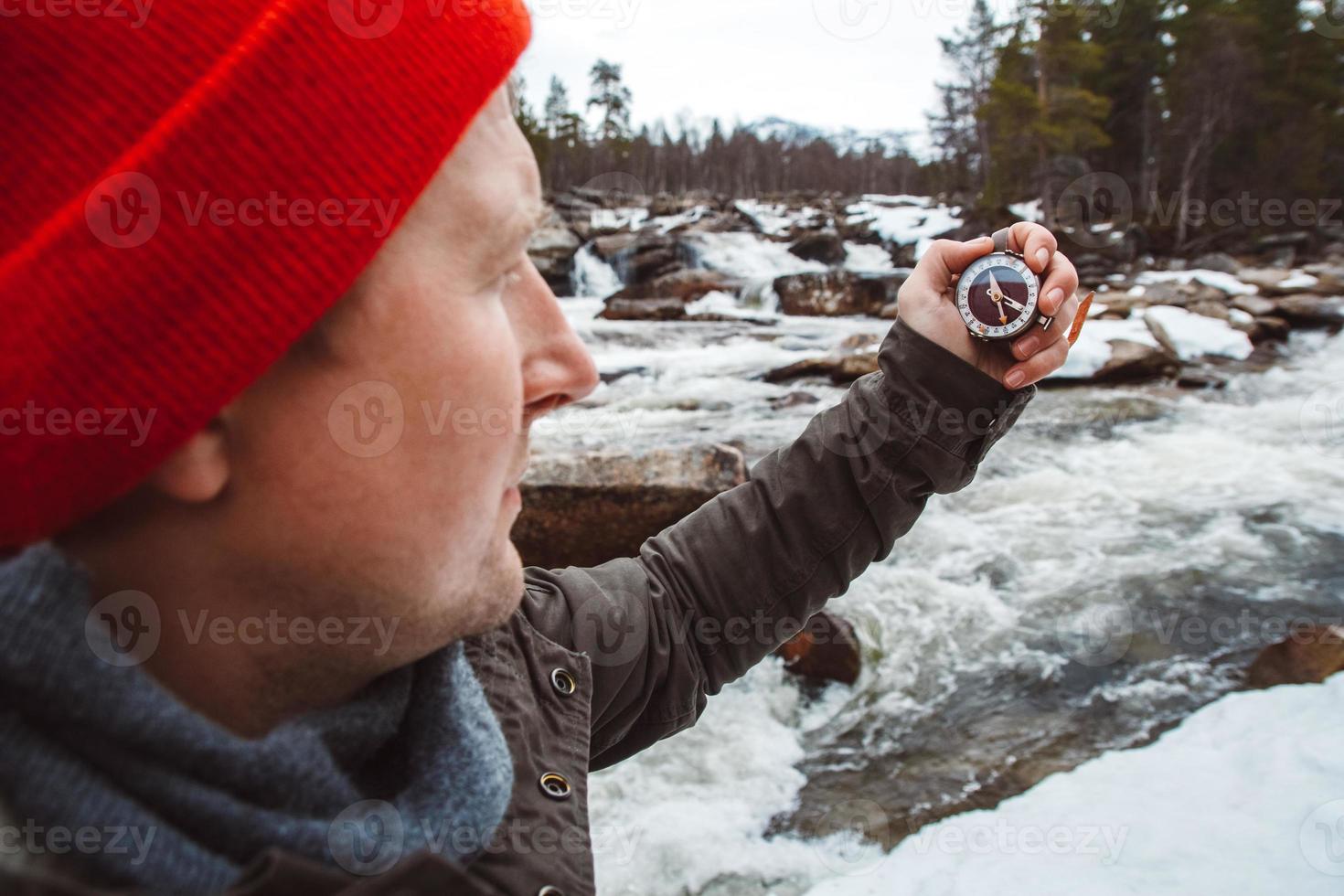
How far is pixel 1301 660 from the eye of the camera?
3293 mm

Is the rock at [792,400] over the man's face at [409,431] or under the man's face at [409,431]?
under

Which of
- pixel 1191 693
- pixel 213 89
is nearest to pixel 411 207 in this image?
pixel 213 89

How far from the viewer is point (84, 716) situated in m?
0.73

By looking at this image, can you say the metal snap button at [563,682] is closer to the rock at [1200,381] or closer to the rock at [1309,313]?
the rock at [1200,381]

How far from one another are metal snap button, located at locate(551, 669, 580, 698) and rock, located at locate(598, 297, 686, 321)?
15.5m

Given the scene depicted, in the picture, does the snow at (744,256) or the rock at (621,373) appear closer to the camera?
the rock at (621,373)

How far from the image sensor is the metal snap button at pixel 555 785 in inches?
49.0

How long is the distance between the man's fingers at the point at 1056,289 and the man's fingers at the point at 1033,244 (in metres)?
0.04

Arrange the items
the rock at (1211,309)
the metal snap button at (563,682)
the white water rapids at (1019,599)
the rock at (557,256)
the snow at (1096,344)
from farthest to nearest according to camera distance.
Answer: the rock at (557,256) < the rock at (1211,309) < the snow at (1096,344) < the white water rapids at (1019,599) < the metal snap button at (563,682)

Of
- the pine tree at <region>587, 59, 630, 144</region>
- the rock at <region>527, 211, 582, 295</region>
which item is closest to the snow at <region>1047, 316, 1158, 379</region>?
the rock at <region>527, 211, 582, 295</region>

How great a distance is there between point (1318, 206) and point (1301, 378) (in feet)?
84.0

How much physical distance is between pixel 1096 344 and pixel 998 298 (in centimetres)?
1009

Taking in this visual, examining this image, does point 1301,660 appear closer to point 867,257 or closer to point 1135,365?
point 1135,365

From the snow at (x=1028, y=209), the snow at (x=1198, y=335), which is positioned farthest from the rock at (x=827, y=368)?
the snow at (x=1028, y=209)
